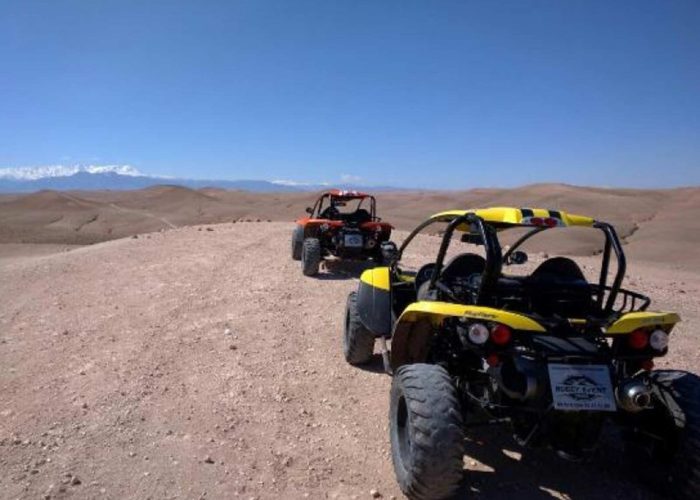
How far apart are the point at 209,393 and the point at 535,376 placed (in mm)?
3176

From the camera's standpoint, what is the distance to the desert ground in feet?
12.9

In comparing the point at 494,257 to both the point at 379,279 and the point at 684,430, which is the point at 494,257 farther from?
the point at 379,279

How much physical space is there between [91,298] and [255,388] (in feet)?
16.8

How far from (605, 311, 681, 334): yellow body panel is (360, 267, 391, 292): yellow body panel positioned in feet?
7.09

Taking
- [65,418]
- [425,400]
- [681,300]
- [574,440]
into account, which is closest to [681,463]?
[574,440]

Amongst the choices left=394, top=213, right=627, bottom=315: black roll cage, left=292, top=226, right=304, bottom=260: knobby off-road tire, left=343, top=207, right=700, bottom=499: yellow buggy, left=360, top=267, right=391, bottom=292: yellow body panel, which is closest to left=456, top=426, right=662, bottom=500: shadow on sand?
left=343, top=207, right=700, bottom=499: yellow buggy

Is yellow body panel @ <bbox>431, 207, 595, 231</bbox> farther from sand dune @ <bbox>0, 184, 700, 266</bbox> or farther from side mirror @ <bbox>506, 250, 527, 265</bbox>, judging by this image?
sand dune @ <bbox>0, 184, 700, 266</bbox>

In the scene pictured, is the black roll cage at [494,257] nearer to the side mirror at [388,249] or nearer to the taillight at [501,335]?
the taillight at [501,335]

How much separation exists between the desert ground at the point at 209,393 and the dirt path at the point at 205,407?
2 centimetres

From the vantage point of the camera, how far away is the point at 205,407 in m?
5.07

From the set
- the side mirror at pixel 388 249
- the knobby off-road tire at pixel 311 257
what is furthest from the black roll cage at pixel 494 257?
the knobby off-road tire at pixel 311 257

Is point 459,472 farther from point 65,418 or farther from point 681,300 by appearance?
point 681,300

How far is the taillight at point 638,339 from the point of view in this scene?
3652mm

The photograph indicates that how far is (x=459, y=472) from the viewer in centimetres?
323
